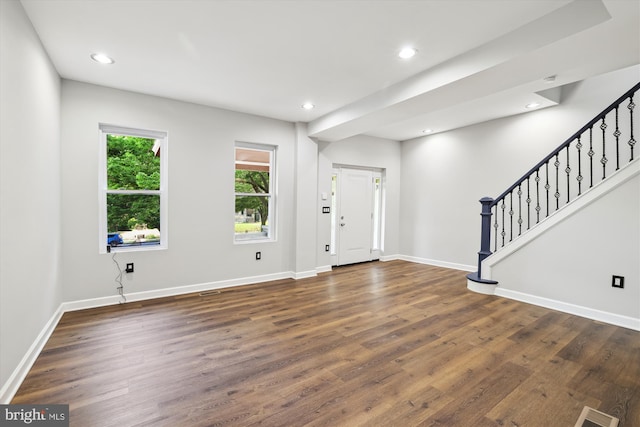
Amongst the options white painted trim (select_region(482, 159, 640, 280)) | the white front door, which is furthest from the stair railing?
the white front door

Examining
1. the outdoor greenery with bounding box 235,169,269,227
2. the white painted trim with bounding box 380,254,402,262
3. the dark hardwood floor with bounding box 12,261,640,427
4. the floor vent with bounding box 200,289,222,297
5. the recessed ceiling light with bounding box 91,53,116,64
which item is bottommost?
the dark hardwood floor with bounding box 12,261,640,427

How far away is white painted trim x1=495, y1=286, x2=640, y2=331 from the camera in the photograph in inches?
128

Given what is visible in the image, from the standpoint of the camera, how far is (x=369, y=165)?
6.67 meters

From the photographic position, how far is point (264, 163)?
5.22 meters

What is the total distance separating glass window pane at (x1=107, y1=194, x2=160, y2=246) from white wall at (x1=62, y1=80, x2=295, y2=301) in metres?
0.20

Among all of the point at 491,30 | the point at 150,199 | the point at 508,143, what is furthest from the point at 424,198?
the point at 150,199

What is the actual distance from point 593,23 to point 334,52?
1954mm

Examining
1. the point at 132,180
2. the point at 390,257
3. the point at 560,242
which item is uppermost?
the point at 132,180

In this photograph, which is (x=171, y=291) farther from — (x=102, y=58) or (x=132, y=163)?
(x=102, y=58)

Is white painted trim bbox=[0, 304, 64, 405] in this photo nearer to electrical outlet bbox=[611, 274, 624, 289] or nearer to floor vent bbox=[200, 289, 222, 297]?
floor vent bbox=[200, 289, 222, 297]

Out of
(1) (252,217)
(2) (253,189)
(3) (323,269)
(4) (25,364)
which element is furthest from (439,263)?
(4) (25,364)

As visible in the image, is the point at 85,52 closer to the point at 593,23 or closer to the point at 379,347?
the point at 379,347

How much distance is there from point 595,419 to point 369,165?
5.40 metres

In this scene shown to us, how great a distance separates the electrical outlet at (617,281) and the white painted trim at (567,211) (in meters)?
0.80
